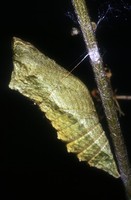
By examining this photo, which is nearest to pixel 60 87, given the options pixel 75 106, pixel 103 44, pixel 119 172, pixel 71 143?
pixel 75 106

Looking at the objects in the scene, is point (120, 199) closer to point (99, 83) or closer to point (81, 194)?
point (81, 194)

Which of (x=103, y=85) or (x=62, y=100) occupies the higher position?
(x=103, y=85)

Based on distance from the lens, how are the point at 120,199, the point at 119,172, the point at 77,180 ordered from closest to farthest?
the point at 119,172
the point at 120,199
the point at 77,180
